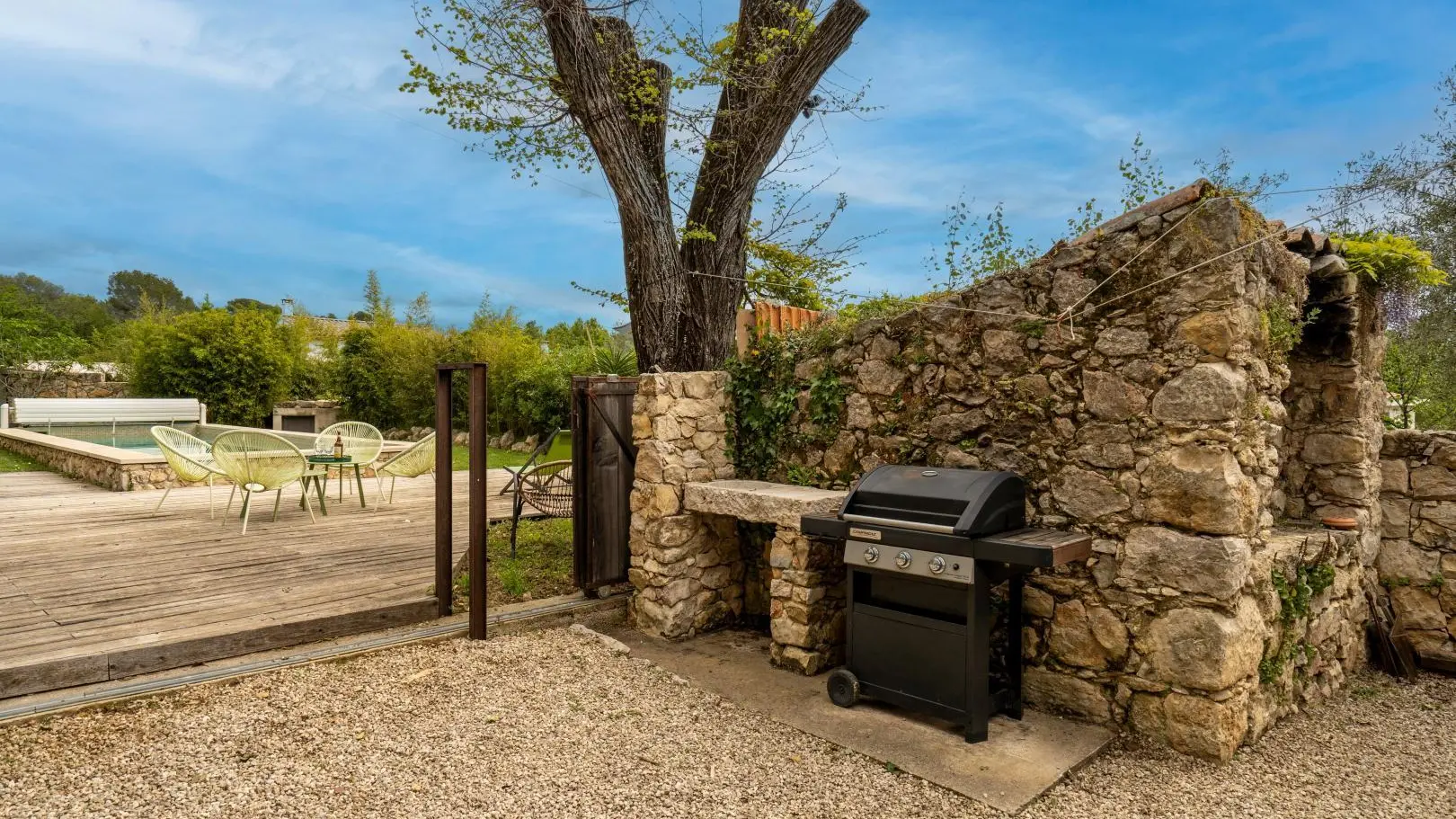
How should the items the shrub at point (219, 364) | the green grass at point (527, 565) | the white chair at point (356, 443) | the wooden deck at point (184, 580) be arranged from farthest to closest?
the shrub at point (219, 364) < the white chair at point (356, 443) < the green grass at point (527, 565) < the wooden deck at point (184, 580)

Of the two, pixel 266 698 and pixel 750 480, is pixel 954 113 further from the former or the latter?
pixel 266 698

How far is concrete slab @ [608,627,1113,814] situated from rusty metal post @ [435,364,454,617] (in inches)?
51.2

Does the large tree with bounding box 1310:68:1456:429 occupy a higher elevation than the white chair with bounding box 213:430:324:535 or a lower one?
higher

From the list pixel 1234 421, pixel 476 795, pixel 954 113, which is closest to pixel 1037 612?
pixel 1234 421

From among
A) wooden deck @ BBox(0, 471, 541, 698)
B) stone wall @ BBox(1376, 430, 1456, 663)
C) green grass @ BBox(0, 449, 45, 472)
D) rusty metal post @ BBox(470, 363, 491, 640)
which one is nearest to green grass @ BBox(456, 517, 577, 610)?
rusty metal post @ BBox(470, 363, 491, 640)

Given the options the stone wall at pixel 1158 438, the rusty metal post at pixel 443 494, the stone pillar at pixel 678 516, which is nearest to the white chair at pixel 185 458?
the rusty metal post at pixel 443 494

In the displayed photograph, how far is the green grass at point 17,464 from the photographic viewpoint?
32.5ft

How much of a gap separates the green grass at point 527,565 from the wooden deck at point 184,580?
10.7 inches

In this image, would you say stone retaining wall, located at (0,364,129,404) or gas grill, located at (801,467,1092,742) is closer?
gas grill, located at (801,467,1092,742)

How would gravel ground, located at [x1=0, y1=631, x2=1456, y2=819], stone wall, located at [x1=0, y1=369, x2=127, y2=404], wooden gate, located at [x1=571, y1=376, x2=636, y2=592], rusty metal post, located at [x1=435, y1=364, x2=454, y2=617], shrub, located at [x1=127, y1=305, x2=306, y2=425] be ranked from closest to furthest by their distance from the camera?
gravel ground, located at [x1=0, y1=631, x2=1456, y2=819], rusty metal post, located at [x1=435, y1=364, x2=454, y2=617], wooden gate, located at [x1=571, y1=376, x2=636, y2=592], shrub, located at [x1=127, y1=305, x2=306, y2=425], stone wall, located at [x1=0, y1=369, x2=127, y2=404]

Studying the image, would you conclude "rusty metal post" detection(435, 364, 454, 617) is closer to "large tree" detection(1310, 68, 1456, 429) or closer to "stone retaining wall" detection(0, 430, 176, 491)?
"stone retaining wall" detection(0, 430, 176, 491)

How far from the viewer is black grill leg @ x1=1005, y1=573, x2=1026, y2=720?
3047 millimetres

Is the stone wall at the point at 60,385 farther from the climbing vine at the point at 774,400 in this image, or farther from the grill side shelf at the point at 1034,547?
the grill side shelf at the point at 1034,547

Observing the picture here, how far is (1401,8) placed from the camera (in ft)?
11.9
